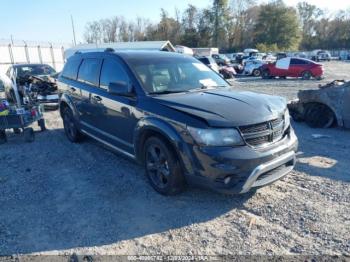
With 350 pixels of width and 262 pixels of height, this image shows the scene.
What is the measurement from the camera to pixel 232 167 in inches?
138

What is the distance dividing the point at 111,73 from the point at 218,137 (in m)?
2.35

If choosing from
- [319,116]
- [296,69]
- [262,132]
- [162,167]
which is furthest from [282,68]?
[162,167]

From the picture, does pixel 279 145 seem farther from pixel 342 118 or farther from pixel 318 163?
pixel 342 118

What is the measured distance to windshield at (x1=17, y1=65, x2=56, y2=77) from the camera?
12455mm

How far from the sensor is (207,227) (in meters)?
3.54

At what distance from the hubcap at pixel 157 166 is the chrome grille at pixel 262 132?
108cm

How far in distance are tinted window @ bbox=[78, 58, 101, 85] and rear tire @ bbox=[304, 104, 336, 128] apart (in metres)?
5.46

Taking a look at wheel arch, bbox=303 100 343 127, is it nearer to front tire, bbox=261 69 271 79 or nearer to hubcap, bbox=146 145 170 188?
hubcap, bbox=146 145 170 188

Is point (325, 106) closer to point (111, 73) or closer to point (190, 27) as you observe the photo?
point (111, 73)

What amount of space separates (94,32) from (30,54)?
57.2m

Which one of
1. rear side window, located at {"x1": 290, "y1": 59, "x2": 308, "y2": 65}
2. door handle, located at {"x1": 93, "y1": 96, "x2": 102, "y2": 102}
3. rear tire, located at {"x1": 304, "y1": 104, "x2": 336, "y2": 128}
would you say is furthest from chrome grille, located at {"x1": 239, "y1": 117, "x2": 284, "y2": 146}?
rear side window, located at {"x1": 290, "y1": 59, "x2": 308, "y2": 65}

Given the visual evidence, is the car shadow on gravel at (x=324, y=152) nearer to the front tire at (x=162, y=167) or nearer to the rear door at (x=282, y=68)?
the front tire at (x=162, y=167)

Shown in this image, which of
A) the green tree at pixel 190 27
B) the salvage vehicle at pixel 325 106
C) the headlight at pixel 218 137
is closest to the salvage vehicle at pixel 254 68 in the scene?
the salvage vehicle at pixel 325 106

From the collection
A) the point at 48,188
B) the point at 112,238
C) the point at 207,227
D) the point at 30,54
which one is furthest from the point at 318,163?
the point at 30,54
